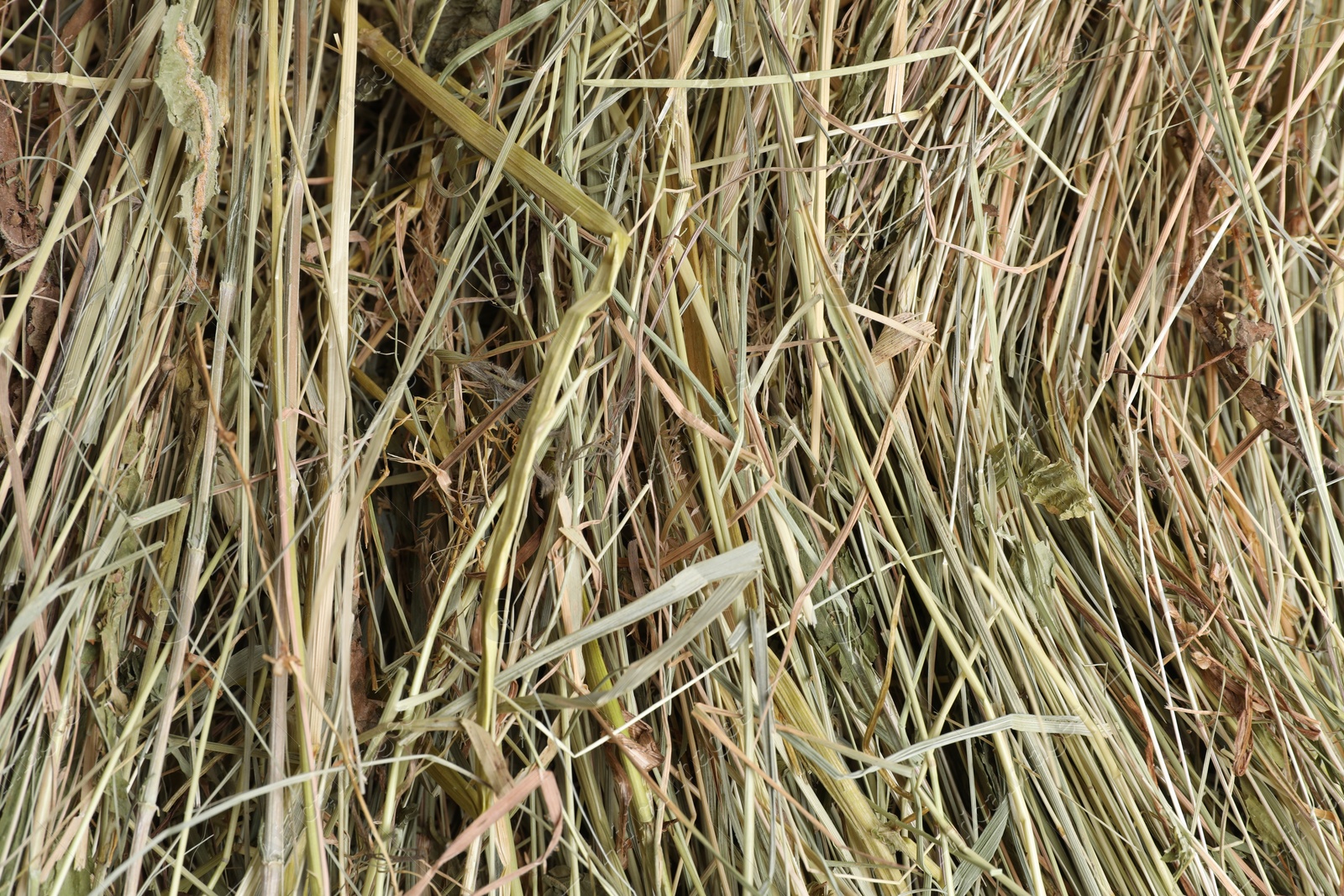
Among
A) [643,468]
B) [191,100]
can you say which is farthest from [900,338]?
[191,100]

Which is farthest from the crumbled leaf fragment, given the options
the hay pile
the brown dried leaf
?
the brown dried leaf

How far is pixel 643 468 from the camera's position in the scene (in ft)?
1.96

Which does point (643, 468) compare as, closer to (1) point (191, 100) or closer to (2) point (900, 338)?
(2) point (900, 338)

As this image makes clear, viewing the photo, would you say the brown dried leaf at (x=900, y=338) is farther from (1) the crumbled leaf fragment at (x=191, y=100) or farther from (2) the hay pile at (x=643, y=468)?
(1) the crumbled leaf fragment at (x=191, y=100)

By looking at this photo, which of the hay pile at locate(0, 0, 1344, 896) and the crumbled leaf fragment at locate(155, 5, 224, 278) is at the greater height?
the crumbled leaf fragment at locate(155, 5, 224, 278)

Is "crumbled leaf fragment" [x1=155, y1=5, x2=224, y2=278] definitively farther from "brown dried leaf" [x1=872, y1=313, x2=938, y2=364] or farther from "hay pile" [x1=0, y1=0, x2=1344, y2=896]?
"brown dried leaf" [x1=872, y1=313, x2=938, y2=364]

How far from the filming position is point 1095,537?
61 centimetres

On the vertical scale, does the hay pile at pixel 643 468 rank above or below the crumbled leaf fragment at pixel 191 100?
below

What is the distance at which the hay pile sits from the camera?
1.67ft

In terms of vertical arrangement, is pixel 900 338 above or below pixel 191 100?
below

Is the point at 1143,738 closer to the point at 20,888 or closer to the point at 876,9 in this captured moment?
the point at 876,9

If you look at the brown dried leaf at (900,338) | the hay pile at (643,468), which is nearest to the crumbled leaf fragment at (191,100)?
the hay pile at (643,468)

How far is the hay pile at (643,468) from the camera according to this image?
508 millimetres

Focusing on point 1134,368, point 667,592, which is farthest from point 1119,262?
point 667,592
